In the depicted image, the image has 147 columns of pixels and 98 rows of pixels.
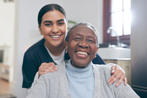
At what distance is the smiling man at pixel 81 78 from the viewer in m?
0.86

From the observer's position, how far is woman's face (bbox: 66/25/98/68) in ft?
2.93

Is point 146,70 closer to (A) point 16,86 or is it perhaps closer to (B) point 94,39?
(B) point 94,39

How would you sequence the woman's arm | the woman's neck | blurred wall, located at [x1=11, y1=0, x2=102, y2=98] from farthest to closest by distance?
blurred wall, located at [x1=11, y1=0, x2=102, y2=98]
the woman's neck
the woman's arm

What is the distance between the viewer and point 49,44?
1.33 metres

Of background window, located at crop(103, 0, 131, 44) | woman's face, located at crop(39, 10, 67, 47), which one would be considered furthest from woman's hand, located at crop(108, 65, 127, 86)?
background window, located at crop(103, 0, 131, 44)

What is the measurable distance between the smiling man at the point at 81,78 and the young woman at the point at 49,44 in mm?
115

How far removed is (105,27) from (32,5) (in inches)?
54.2

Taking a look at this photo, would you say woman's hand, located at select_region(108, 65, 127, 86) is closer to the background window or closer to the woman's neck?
the woman's neck

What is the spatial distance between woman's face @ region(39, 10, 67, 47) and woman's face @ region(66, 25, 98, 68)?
0.30 m

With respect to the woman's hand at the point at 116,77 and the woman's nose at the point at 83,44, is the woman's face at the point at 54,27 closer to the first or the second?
the woman's nose at the point at 83,44

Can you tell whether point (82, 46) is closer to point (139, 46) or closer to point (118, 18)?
point (139, 46)

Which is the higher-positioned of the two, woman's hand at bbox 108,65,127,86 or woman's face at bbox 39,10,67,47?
woman's face at bbox 39,10,67,47

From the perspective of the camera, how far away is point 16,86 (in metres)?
2.84

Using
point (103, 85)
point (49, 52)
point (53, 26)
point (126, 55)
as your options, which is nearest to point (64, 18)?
point (53, 26)
